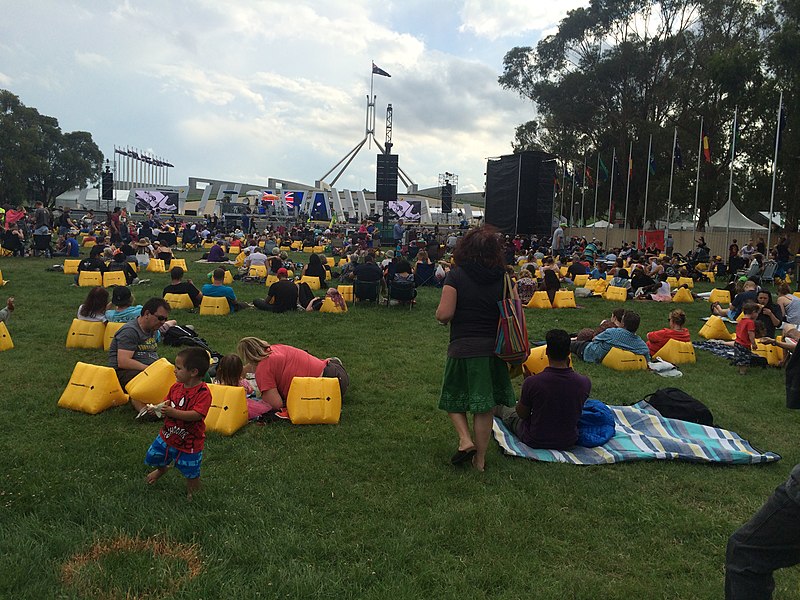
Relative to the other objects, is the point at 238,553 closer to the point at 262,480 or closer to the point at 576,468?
the point at 262,480

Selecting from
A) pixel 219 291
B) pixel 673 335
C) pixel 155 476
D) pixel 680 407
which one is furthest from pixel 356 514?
pixel 219 291

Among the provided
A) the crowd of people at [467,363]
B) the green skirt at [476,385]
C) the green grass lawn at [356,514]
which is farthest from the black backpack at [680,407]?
the green skirt at [476,385]

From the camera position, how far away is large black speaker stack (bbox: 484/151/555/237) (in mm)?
23047

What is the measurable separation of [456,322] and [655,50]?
3917 cm

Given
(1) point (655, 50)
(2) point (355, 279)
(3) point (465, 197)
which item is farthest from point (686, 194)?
(3) point (465, 197)

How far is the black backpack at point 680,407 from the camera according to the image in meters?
5.85

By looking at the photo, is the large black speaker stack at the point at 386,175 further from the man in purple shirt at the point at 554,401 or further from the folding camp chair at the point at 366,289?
the man in purple shirt at the point at 554,401

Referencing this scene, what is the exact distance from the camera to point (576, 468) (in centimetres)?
472

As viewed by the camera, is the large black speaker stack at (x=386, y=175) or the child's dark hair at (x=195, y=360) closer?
the child's dark hair at (x=195, y=360)

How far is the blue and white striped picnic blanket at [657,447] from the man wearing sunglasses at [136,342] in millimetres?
3362

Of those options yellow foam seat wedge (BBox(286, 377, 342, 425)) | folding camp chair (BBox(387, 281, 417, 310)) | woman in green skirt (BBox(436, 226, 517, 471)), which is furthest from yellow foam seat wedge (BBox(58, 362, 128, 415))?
folding camp chair (BBox(387, 281, 417, 310))

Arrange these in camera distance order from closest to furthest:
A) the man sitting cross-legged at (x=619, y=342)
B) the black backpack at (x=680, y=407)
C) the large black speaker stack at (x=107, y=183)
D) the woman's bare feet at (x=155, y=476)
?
1. the woman's bare feet at (x=155, y=476)
2. the black backpack at (x=680, y=407)
3. the man sitting cross-legged at (x=619, y=342)
4. the large black speaker stack at (x=107, y=183)

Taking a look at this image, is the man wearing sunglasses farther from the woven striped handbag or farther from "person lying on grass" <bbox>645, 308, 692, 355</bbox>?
"person lying on grass" <bbox>645, 308, 692, 355</bbox>

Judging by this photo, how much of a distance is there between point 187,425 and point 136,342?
8.00 ft
